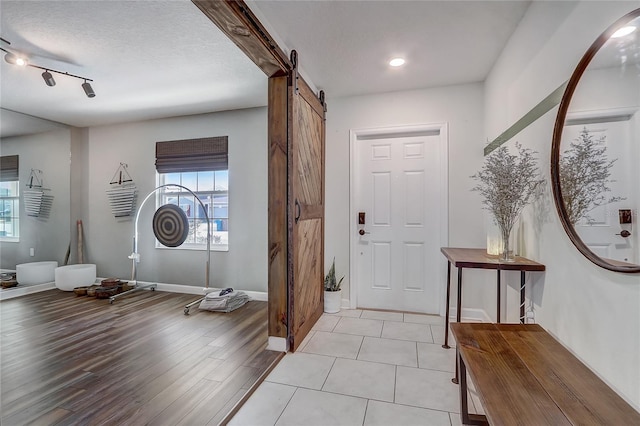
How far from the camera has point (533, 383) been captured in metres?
1.07

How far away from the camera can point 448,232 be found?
3146 mm

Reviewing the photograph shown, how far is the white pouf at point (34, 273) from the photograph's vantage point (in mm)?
4262

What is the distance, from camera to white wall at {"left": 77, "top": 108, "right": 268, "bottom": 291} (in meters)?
3.95

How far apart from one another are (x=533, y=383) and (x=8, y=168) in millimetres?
6668

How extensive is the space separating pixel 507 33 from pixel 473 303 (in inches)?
97.8

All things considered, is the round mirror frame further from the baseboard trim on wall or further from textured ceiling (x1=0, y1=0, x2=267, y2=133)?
the baseboard trim on wall

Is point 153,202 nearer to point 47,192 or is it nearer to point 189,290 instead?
point 189,290

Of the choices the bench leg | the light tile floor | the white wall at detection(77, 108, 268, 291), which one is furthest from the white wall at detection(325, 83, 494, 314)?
the bench leg

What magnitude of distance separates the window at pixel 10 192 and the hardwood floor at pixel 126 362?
5.16 feet

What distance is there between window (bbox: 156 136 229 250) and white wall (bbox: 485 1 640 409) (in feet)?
11.2

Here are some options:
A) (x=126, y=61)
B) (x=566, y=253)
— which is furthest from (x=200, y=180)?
(x=566, y=253)

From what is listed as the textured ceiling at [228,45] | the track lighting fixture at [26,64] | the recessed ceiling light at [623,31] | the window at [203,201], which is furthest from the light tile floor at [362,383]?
the track lighting fixture at [26,64]

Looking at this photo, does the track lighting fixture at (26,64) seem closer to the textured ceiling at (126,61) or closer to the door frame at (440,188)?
the textured ceiling at (126,61)

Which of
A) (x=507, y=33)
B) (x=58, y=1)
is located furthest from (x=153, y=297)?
(x=507, y=33)
